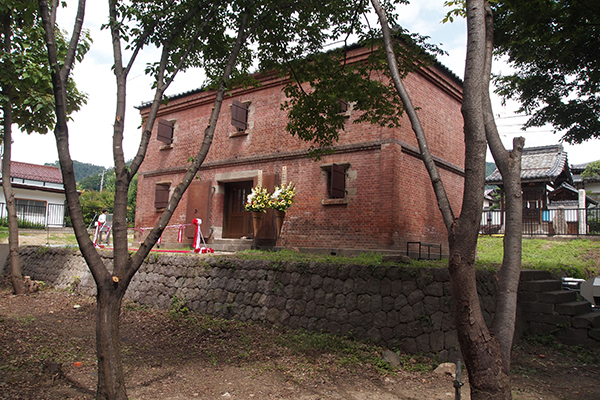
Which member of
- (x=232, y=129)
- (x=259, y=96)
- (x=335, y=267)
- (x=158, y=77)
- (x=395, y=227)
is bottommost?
(x=335, y=267)

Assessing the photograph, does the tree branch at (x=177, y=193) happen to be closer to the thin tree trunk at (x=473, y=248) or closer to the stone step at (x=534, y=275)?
the thin tree trunk at (x=473, y=248)

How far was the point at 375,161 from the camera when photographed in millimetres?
10555

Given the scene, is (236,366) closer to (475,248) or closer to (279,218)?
(475,248)

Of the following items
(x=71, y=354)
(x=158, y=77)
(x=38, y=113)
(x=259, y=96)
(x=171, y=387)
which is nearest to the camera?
(x=158, y=77)

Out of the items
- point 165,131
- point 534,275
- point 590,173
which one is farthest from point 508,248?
point 590,173

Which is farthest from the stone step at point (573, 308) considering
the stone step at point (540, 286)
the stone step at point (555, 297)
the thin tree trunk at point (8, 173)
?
the thin tree trunk at point (8, 173)

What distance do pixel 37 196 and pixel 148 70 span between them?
2961 centimetres

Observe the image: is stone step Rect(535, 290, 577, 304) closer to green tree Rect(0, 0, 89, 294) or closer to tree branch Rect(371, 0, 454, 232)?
tree branch Rect(371, 0, 454, 232)

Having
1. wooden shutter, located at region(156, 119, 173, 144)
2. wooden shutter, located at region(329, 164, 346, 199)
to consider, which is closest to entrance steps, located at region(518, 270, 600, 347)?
wooden shutter, located at region(329, 164, 346, 199)

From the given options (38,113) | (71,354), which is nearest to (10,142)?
(38,113)

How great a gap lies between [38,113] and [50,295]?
4.88 metres

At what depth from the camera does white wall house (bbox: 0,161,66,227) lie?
980 inches

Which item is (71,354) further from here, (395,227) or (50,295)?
(395,227)

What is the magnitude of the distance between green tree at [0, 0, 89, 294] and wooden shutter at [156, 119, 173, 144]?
594 cm
